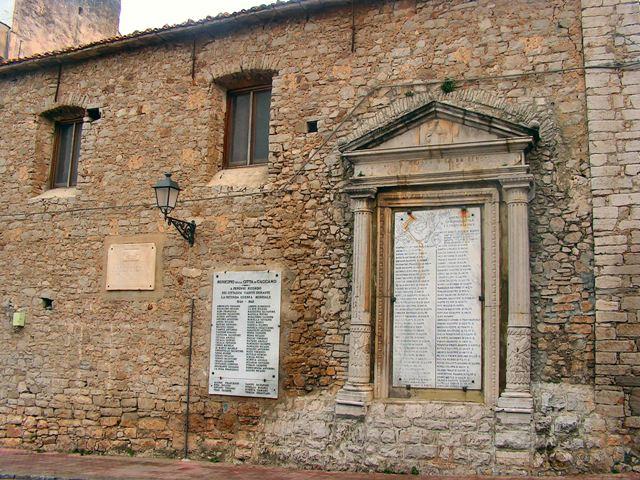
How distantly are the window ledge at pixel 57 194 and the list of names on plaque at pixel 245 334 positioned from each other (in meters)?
3.31

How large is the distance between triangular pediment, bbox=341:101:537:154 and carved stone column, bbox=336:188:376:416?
64cm

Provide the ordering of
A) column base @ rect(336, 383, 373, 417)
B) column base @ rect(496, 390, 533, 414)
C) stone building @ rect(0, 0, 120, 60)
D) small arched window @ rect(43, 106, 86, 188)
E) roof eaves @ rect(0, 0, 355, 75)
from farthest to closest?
1. stone building @ rect(0, 0, 120, 60)
2. small arched window @ rect(43, 106, 86, 188)
3. roof eaves @ rect(0, 0, 355, 75)
4. column base @ rect(336, 383, 373, 417)
5. column base @ rect(496, 390, 533, 414)

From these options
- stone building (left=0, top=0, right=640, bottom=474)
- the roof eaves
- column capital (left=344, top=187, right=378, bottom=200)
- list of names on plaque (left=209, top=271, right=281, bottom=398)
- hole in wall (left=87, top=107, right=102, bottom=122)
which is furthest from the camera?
hole in wall (left=87, top=107, right=102, bottom=122)

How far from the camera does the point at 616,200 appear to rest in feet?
25.1

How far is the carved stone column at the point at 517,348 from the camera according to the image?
7.33 meters

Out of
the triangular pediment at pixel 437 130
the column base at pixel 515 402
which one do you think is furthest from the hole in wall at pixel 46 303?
the column base at pixel 515 402

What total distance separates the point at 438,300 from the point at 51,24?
10930 millimetres

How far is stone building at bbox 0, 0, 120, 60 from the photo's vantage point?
1366cm

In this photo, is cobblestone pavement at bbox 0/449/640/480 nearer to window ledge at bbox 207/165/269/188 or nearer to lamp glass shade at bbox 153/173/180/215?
lamp glass shade at bbox 153/173/180/215

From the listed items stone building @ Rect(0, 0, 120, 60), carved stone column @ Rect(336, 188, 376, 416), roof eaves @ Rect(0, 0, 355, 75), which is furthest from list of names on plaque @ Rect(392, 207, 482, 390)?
stone building @ Rect(0, 0, 120, 60)

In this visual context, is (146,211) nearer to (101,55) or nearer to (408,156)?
(101,55)

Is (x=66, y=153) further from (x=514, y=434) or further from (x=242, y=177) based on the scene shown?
(x=514, y=434)

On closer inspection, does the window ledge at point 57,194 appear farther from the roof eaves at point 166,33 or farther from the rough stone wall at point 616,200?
the rough stone wall at point 616,200

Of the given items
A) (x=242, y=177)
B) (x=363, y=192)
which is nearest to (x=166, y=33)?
(x=242, y=177)
